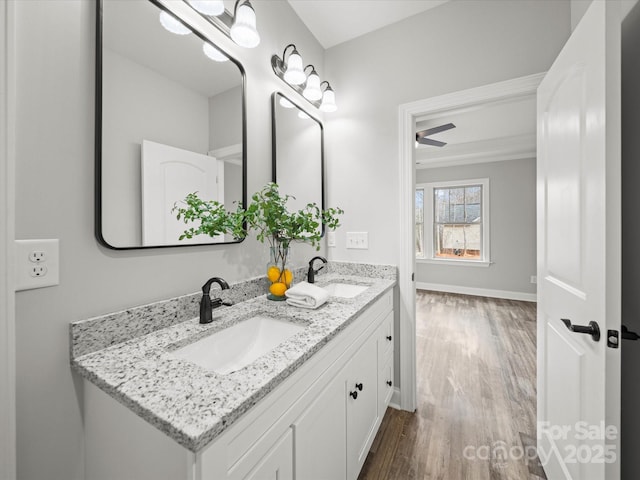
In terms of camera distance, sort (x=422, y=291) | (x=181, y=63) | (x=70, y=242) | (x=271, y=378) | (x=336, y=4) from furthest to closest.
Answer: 1. (x=422, y=291)
2. (x=336, y=4)
3. (x=181, y=63)
4. (x=70, y=242)
5. (x=271, y=378)

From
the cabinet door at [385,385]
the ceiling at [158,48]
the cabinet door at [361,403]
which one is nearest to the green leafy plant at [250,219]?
the ceiling at [158,48]

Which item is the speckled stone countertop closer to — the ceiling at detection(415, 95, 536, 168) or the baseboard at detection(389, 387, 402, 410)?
the baseboard at detection(389, 387, 402, 410)

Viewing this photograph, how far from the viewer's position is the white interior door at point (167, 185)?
3.13 feet

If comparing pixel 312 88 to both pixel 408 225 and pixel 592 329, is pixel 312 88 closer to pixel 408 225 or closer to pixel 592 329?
pixel 408 225

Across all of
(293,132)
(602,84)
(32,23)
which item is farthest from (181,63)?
(602,84)

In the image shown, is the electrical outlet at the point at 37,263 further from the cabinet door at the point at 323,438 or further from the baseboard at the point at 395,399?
the baseboard at the point at 395,399

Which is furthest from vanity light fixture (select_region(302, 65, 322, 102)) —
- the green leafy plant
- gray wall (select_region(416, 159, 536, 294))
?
gray wall (select_region(416, 159, 536, 294))

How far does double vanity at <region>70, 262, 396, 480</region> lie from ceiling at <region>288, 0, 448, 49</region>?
6.01 feet

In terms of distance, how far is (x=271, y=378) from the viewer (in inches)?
26.0

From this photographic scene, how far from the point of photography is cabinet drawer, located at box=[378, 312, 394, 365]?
1536 millimetres

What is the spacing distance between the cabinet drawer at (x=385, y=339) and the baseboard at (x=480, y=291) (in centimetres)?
381

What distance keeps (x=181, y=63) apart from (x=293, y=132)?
0.76 meters

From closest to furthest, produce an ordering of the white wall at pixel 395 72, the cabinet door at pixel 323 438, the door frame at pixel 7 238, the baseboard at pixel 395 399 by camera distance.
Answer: the door frame at pixel 7 238 < the cabinet door at pixel 323 438 < the white wall at pixel 395 72 < the baseboard at pixel 395 399

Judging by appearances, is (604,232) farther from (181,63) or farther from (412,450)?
(181,63)
